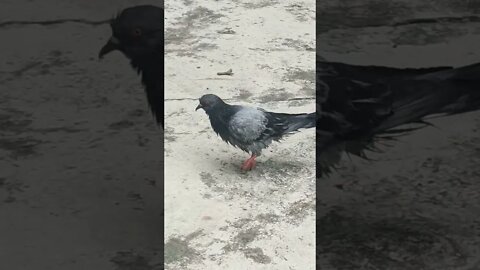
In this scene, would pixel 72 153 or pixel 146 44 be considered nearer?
pixel 146 44

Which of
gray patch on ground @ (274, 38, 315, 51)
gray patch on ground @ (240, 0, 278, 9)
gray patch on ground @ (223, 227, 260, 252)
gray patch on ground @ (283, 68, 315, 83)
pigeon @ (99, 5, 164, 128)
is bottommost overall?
gray patch on ground @ (223, 227, 260, 252)

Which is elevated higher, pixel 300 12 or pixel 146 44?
pixel 146 44

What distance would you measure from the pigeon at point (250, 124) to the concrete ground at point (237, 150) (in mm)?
210

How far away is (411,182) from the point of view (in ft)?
13.0

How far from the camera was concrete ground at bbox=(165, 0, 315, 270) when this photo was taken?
3.51 metres

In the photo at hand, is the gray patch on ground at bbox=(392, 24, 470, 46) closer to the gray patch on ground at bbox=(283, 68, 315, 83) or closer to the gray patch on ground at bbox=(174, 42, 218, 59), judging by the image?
the gray patch on ground at bbox=(283, 68, 315, 83)

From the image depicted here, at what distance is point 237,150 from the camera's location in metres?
4.27

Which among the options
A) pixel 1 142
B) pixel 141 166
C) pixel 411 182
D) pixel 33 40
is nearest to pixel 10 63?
pixel 33 40

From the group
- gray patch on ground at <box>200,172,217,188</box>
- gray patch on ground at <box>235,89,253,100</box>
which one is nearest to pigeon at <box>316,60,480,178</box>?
gray patch on ground at <box>200,172,217,188</box>

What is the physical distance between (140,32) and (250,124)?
0.65 m

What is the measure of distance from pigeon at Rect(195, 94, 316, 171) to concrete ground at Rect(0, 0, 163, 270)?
14.6 inches

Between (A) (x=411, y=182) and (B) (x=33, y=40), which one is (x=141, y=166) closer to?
(A) (x=411, y=182)

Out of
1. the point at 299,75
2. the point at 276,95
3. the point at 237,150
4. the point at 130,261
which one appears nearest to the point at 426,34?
the point at 299,75

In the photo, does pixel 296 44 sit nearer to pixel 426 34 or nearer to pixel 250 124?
pixel 426 34
